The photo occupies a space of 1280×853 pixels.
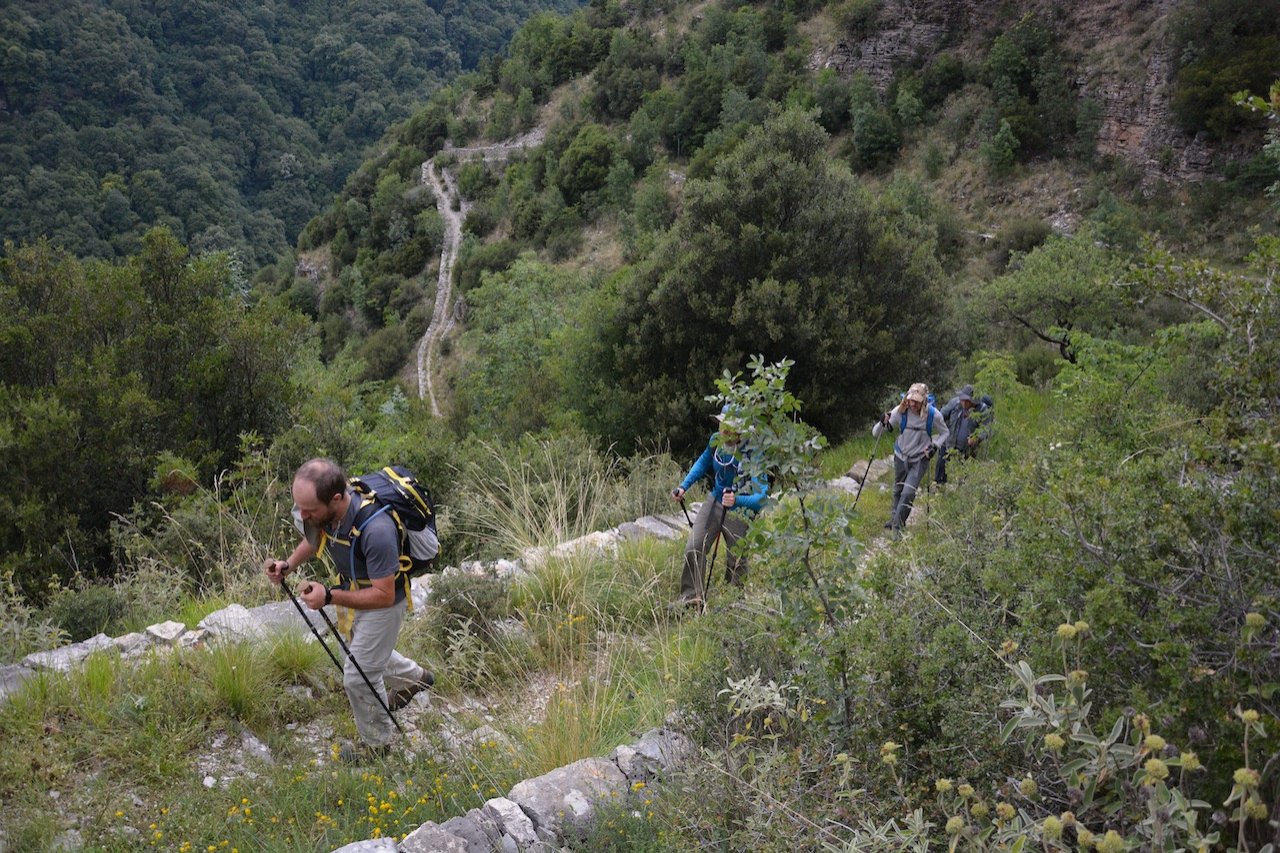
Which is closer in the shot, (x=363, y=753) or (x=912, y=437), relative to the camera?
(x=363, y=753)

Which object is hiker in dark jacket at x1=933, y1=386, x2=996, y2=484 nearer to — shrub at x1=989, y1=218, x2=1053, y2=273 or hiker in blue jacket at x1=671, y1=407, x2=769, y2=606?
hiker in blue jacket at x1=671, y1=407, x2=769, y2=606

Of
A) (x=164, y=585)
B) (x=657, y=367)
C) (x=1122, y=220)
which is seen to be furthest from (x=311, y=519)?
(x=1122, y=220)

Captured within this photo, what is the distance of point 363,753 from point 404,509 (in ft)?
4.15

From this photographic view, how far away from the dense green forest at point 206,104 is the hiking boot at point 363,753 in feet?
166

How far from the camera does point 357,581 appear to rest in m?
4.02

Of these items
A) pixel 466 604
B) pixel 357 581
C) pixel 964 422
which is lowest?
pixel 964 422

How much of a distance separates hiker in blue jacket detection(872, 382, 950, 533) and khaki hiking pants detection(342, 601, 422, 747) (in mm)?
4618

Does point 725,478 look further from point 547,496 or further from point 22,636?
point 22,636

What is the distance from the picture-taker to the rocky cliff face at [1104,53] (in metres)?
30.7

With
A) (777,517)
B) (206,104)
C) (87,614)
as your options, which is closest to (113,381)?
(87,614)

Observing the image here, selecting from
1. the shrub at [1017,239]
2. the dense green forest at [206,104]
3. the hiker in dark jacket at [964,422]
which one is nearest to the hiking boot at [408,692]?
the hiker in dark jacket at [964,422]

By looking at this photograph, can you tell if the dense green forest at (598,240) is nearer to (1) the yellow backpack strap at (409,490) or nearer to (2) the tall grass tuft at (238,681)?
(1) the yellow backpack strap at (409,490)

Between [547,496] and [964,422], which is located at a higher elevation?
[547,496]

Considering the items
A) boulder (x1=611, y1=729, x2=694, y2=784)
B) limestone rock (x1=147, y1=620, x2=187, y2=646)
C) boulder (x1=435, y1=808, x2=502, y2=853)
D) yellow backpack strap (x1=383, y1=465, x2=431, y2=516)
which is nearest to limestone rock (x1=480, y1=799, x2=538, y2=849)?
boulder (x1=435, y1=808, x2=502, y2=853)
